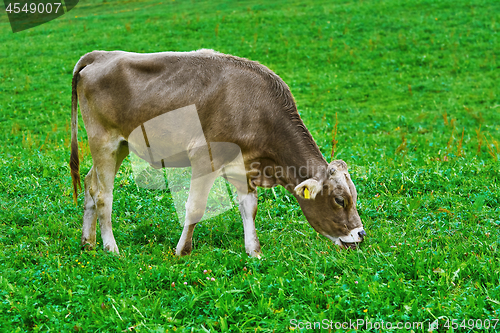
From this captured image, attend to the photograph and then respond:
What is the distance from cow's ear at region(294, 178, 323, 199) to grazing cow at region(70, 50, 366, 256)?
11 mm

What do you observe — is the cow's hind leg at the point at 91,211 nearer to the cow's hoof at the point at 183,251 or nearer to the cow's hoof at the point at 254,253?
the cow's hoof at the point at 183,251

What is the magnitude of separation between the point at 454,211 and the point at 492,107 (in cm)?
994

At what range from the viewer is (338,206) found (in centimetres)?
541

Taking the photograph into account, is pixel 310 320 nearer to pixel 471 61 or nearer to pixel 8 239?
pixel 8 239

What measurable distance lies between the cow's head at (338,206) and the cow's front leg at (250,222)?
→ 0.89 metres

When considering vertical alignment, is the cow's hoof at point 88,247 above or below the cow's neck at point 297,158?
below

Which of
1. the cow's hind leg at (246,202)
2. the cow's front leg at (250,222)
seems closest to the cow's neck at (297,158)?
the cow's hind leg at (246,202)

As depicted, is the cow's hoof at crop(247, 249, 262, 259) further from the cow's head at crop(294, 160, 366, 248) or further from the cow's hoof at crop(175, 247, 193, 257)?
the cow's head at crop(294, 160, 366, 248)

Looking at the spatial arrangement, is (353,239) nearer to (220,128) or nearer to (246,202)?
(246,202)

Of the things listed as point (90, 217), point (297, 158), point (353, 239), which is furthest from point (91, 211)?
point (353, 239)

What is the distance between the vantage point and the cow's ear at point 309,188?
5152 millimetres

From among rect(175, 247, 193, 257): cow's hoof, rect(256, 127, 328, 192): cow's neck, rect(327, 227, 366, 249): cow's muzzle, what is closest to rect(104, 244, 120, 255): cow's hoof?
rect(175, 247, 193, 257): cow's hoof

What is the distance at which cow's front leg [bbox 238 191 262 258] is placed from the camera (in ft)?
19.2

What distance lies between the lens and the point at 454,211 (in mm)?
6453
